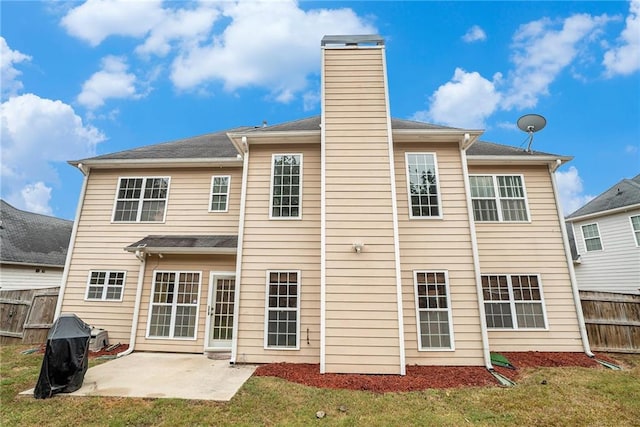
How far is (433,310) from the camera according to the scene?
714cm

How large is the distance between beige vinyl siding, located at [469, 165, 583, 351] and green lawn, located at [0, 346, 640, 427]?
2.23 meters

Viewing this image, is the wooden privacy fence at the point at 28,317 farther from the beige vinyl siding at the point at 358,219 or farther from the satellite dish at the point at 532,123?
the satellite dish at the point at 532,123

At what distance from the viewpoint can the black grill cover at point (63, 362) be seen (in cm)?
495

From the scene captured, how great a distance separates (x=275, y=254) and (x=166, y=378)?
3.45 m

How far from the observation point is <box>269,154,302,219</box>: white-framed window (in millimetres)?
7855

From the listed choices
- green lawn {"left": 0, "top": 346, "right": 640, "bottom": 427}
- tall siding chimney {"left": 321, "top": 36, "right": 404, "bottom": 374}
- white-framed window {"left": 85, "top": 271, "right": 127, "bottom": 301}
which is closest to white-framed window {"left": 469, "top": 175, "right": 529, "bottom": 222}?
tall siding chimney {"left": 321, "top": 36, "right": 404, "bottom": 374}

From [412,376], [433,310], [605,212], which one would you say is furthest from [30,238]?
[605,212]

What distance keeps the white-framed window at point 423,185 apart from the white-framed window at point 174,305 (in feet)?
21.5

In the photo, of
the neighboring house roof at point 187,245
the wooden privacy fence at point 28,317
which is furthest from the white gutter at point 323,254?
the wooden privacy fence at point 28,317

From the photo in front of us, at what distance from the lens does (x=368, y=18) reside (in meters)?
14.1

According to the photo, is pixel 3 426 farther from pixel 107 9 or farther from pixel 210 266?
pixel 107 9

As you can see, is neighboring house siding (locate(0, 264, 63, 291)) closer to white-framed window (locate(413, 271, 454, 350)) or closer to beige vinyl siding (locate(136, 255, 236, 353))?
beige vinyl siding (locate(136, 255, 236, 353))

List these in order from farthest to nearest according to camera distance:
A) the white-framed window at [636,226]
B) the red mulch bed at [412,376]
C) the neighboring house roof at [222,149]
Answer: the white-framed window at [636,226], the neighboring house roof at [222,149], the red mulch bed at [412,376]

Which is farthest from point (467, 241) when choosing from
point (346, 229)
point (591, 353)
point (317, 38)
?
point (317, 38)
